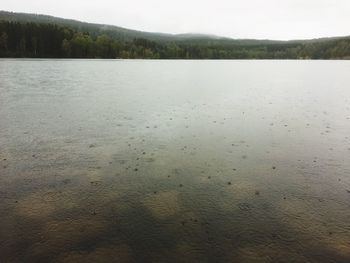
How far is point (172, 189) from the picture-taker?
45.2 ft

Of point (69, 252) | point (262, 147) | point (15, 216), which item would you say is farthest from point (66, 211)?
point (262, 147)

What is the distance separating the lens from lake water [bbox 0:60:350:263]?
32.2 ft

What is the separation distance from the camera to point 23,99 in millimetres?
36812

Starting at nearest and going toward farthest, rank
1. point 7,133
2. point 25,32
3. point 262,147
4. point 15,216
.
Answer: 1. point 15,216
2. point 262,147
3. point 7,133
4. point 25,32

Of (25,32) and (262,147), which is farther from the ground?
(25,32)

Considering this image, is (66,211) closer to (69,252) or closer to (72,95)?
(69,252)

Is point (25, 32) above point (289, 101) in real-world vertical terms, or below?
above

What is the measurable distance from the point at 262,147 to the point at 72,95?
29358 millimetres

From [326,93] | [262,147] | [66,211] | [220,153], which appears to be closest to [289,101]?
[326,93]

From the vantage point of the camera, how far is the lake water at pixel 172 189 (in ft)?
32.2

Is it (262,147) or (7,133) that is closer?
(262,147)

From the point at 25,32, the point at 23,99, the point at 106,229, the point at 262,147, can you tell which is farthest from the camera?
the point at 25,32

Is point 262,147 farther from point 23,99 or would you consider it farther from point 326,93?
point 326,93

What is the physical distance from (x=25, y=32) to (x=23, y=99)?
5458 inches
